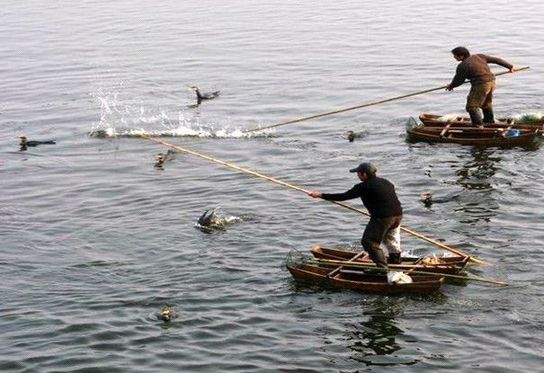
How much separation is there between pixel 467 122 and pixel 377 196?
12.0 m

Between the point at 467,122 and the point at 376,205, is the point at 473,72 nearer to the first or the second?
the point at 467,122

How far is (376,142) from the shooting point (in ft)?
100.0

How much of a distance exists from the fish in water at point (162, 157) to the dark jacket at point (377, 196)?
39.7 ft

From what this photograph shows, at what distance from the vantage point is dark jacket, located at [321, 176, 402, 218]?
60.2 ft

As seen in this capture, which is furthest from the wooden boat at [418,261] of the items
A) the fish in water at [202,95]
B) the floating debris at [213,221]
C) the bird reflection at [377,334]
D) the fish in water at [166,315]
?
the fish in water at [202,95]

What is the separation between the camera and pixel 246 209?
2483 cm

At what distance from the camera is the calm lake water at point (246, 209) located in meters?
17.5

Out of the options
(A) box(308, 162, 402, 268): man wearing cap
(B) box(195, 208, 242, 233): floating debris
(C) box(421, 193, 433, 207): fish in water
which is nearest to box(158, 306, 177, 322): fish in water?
(A) box(308, 162, 402, 268): man wearing cap

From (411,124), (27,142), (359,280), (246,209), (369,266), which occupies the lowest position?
(359,280)

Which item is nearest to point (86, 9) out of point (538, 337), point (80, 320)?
point (80, 320)

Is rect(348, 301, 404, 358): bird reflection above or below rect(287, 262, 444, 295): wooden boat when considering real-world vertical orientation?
below

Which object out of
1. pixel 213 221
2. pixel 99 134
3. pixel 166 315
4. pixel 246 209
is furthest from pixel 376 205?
pixel 99 134

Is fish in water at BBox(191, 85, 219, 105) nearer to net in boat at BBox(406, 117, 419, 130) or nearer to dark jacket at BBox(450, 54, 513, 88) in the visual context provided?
net in boat at BBox(406, 117, 419, 130)

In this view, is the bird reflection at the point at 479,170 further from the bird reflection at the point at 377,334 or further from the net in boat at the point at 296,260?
the bird reflection at the point at 377,334
